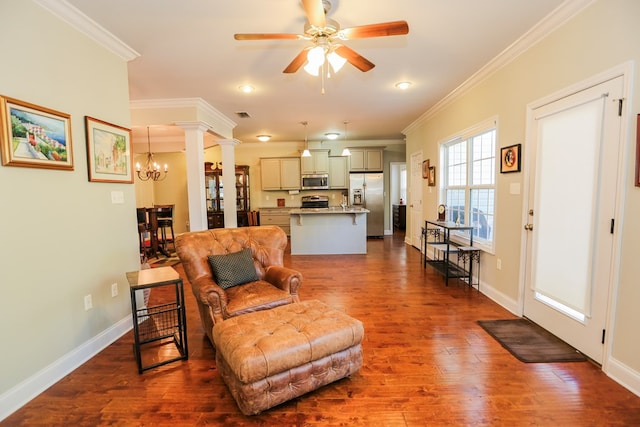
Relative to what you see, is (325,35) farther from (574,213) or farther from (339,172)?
(339,172)

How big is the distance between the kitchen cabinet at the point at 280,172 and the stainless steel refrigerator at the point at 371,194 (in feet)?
5.16

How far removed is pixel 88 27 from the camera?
2.33 m

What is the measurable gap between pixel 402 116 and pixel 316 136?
255cm

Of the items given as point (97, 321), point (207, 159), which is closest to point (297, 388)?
point (97, 321)

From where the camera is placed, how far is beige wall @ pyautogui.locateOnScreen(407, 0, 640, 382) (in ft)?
6.06

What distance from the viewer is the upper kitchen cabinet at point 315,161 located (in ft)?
26.1

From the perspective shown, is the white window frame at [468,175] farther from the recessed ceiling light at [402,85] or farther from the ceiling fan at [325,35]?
the ceiling fan at [325,35]

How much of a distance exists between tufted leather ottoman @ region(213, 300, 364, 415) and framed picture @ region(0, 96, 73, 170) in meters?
1.67

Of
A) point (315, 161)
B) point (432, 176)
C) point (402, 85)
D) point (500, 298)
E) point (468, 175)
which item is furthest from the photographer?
point (315, 161)

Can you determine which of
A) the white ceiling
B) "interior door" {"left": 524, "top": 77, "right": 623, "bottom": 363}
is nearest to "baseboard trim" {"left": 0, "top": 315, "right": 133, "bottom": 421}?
the white ceiling

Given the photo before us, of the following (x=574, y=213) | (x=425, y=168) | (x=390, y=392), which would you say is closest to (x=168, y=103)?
(x=390, y=392)

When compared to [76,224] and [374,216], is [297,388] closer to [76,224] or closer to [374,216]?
[76,224]

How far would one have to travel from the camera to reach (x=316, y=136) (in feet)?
24.7

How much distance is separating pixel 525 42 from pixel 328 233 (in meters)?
4.23
